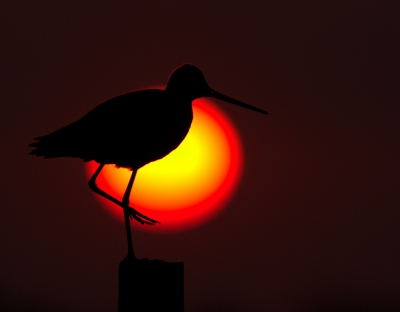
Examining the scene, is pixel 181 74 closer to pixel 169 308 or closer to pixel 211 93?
pixel 211 93

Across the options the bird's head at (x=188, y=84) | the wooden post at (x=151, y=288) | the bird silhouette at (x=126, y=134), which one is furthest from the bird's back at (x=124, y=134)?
the wooden post at (x=151, y=288)

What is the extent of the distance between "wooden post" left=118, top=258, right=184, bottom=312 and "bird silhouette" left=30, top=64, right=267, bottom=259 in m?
2.23

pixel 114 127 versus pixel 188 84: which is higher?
pixel 188 84

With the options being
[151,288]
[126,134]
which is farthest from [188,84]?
[151,288]

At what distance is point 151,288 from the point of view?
5.31m

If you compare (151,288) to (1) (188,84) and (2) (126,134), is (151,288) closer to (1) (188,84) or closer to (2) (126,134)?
(2) (126,134)

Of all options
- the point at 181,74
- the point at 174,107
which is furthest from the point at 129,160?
the point at 181,74

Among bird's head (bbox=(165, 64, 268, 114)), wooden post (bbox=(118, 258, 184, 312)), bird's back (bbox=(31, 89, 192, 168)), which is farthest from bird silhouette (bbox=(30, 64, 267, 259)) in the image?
wooden post (bbox=(118, 258, 184, 312))

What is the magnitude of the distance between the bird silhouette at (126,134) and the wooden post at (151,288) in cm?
223

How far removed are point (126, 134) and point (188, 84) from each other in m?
1.31

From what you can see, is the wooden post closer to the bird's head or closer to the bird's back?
the bird's back

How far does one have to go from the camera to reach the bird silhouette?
778cm

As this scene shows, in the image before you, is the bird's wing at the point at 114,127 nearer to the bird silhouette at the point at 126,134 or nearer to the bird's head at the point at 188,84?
the bird silhouette at the point at 126,134

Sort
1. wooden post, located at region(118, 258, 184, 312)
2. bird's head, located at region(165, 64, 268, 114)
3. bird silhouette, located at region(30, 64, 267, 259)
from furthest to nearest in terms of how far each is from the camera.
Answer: bird's head, located at region(165, 64, 268, 114) < bird silhouette, located at region(30, 64, 267, 259) < wooden post, located at region(118, 258, 184, 312)
